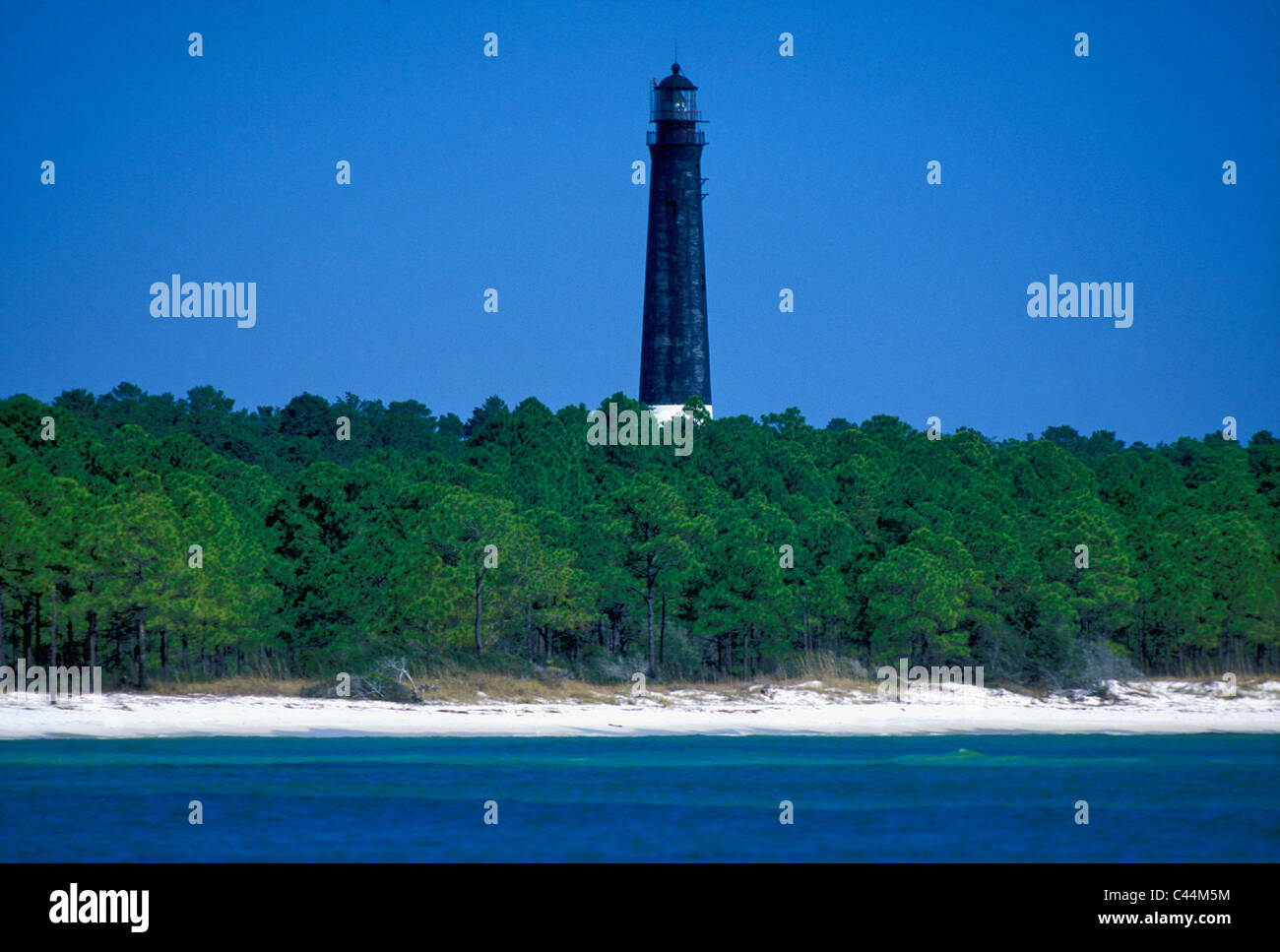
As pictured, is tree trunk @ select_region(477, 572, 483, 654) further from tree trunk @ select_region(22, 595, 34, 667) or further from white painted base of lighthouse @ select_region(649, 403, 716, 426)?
white painted base of lighthouse @ select_region(649, 403, 716, 426)

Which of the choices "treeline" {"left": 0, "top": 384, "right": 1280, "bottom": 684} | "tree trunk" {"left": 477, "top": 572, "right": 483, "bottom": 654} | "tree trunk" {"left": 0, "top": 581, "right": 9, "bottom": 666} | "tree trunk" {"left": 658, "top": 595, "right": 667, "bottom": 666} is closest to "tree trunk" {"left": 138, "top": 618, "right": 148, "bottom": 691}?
"treeline" {"left": 0, "top": 384, "right": 1280, "bottom": 684}

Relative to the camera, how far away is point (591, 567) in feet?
239

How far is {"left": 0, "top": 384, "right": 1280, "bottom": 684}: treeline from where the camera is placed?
66000 mm

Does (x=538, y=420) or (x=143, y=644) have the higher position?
(x=538, y=420)

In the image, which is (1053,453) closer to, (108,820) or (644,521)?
(644,521)

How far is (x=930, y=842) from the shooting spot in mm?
43750

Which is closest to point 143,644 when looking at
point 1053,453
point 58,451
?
point 58,451

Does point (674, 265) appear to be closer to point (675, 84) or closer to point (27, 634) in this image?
point (675, 84)

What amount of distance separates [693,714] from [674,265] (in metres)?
39.4

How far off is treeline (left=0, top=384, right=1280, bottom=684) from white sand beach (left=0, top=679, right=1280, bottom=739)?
2774mm

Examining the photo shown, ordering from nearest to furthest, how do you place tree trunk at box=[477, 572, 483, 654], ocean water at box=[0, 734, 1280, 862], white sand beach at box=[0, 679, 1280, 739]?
ocean water at box=[0, 734, 1280, 862] < white sand beach at box=[0, 679, 1280, 739] < tree trunk at box=[477, 572, 483, 654]

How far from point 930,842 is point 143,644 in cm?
3330

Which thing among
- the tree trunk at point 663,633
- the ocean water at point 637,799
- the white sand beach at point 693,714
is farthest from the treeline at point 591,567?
the ocean water at point 637,799
